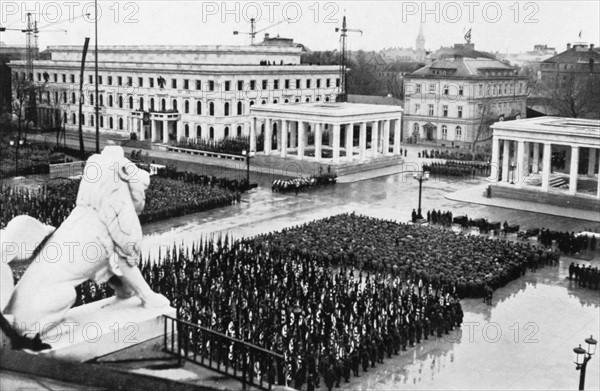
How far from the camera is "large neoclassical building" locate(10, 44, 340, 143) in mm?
62281

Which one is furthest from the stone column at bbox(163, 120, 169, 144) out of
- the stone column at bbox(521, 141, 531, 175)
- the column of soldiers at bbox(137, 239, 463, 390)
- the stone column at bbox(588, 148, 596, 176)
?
the column of soldiers at bbox(137, 239, 463, 390)

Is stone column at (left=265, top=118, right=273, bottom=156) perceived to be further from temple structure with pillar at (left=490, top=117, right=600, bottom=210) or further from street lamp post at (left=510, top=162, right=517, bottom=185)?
street lamp post at (left=510, top=162, right=517, bottom=185)

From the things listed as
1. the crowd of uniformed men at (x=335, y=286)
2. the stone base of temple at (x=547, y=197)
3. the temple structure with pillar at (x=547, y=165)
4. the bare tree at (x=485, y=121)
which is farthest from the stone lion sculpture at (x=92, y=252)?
the bare tree at (x=485, y=121)

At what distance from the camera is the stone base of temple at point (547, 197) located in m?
39.4

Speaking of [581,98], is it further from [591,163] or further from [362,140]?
[362,140]

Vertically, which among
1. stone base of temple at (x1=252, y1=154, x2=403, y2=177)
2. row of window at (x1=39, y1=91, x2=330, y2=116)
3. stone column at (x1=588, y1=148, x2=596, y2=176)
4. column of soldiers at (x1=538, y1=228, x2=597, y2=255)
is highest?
→ row of window at (x1=39, y1=91, x2=330, y2=116)

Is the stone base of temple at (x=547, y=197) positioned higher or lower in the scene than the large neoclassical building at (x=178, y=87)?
lower

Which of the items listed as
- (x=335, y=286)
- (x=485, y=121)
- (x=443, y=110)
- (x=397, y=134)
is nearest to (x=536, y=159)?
(x=397, y=134)

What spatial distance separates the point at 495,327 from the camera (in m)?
21.2

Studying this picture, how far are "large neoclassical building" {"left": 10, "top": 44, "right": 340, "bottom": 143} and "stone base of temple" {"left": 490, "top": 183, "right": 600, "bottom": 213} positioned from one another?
26609 millimetres

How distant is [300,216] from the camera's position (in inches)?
1423

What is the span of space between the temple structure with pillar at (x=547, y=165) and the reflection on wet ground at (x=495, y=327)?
11.0ft

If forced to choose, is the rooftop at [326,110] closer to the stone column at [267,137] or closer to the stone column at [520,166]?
the stone column at [267,137]

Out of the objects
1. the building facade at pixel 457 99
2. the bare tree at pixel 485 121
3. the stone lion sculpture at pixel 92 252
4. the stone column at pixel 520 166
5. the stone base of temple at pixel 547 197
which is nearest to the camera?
the stone lion sculpture at pixel 92 252
